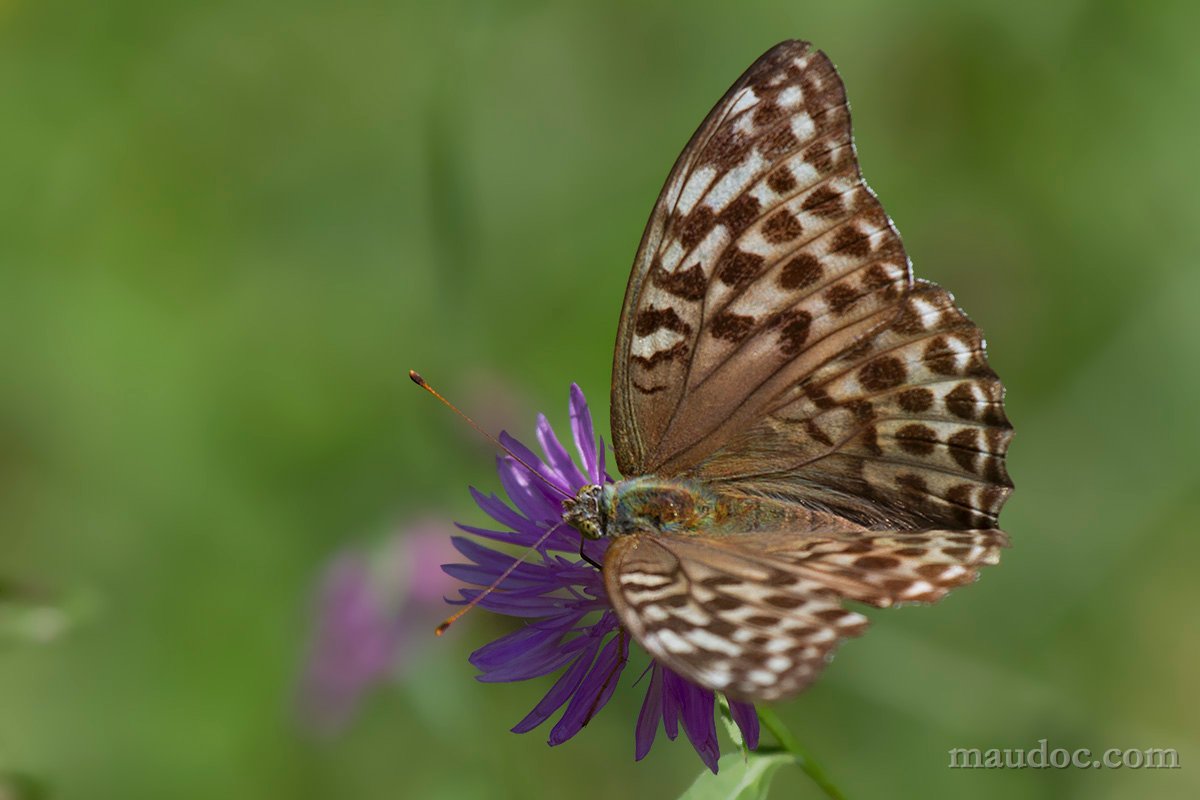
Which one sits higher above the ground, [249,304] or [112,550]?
[249,304]

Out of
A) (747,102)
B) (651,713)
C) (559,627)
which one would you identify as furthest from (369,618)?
(747,102)

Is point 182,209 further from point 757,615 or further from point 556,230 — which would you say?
point 757,615

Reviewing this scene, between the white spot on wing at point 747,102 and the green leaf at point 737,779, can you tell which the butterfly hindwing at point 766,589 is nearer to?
the green leaf at point 737,779

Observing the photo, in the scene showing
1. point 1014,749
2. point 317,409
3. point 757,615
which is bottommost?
point 1014,749

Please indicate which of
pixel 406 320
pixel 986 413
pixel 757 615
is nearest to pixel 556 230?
pixel 406 320

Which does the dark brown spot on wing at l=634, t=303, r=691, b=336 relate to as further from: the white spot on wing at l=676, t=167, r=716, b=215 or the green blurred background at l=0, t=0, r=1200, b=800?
the green blurred background at l=0, t=0, r=1200, b=800

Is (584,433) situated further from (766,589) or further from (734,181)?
(766,589)
